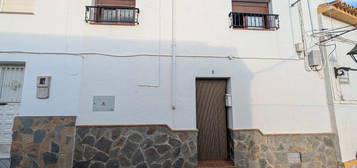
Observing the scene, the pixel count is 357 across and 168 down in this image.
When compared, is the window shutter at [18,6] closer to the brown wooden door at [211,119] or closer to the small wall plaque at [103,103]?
the small wall plaque at [103,103]

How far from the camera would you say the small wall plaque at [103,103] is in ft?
13.2

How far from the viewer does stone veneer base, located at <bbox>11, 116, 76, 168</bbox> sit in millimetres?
3742

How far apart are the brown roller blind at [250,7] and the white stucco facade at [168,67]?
0.90 ft

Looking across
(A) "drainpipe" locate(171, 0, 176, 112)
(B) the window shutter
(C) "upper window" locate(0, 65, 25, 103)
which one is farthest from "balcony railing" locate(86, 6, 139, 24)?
(C) "upper window" locate(0, 65, 25, 103)

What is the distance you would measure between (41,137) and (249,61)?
17.3 ft

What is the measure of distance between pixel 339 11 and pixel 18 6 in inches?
332

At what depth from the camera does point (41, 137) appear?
12.6ft

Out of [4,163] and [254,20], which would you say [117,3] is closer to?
[254,20]

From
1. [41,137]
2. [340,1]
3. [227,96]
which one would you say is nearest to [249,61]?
[227,96]

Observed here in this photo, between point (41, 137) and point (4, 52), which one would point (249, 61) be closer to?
point (41, 137)

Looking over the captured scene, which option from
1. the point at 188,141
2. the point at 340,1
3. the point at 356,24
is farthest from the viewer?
the point at 356,24

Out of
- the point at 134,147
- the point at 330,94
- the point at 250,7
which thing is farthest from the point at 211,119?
the point at 250,7

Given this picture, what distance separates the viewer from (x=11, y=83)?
402 cm

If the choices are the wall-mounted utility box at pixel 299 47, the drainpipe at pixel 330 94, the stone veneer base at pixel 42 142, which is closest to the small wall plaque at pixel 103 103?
the stone veneer base at pixel 42 142
